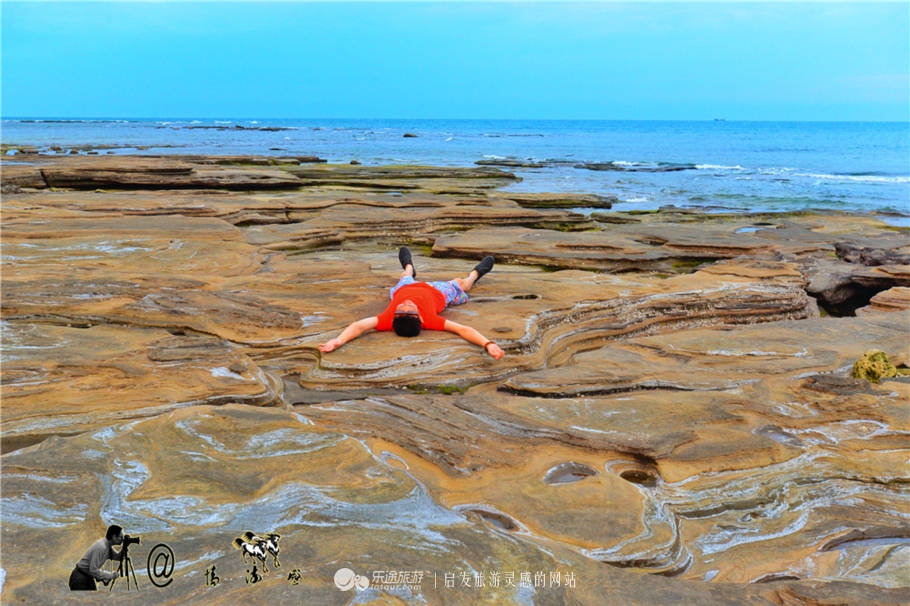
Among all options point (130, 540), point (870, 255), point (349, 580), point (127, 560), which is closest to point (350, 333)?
point (130, 540)

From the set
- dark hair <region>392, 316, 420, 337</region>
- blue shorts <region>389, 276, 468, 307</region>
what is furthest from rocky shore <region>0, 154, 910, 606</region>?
blue shorts <region>389, 276, 468, 307</region>

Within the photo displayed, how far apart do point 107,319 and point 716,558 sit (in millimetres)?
7080

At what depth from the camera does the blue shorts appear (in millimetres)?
8195

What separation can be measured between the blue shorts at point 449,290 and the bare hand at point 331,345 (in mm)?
1334

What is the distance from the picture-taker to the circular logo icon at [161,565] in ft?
10.9

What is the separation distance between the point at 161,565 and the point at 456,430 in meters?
2.53

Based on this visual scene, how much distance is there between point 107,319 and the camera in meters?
7.59

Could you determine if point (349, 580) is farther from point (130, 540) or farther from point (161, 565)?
point (130, 540)

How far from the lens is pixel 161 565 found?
3459 millimetres

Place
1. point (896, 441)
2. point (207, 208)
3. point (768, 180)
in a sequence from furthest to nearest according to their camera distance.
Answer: point (768, 180) → point (207, 208) → point (896, 441)

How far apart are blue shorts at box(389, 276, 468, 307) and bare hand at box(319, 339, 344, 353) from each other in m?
1.33

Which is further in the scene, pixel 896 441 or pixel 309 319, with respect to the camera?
pixel 309 319

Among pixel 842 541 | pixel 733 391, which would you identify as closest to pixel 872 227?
pixel 733 391

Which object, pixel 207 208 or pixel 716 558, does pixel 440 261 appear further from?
pixel 716 558
